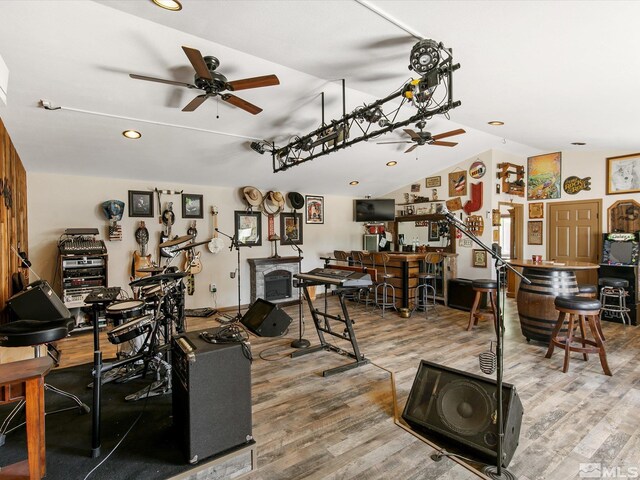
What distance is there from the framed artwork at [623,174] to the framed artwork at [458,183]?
2189 mm

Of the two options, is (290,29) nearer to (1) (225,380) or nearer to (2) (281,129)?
(2) (281,129)

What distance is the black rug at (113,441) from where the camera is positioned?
70.1 inches

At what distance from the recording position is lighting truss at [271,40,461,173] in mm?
2370

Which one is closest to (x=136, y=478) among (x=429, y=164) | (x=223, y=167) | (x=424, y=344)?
(x=424, y=344)

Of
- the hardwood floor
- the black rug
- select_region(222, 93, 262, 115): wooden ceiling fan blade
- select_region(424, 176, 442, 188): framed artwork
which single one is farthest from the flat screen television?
the black rug

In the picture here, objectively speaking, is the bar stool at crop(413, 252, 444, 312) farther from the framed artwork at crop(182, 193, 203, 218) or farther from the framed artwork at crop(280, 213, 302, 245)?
the framed artwork at crop(182, 193, 203, 218)

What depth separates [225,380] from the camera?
1.88 m

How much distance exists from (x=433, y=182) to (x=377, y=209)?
1297mm

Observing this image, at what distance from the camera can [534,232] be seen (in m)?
6.41

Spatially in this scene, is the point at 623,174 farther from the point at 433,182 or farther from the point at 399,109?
the point at 399,109

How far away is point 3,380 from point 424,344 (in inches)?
148

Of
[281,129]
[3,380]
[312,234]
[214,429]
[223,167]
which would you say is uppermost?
[281,129]

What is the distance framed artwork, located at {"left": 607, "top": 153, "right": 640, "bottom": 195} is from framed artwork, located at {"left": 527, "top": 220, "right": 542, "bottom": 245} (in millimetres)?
1200

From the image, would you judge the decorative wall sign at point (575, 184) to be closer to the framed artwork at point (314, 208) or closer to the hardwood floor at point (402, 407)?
the hardwood floor at point (402, 407)
